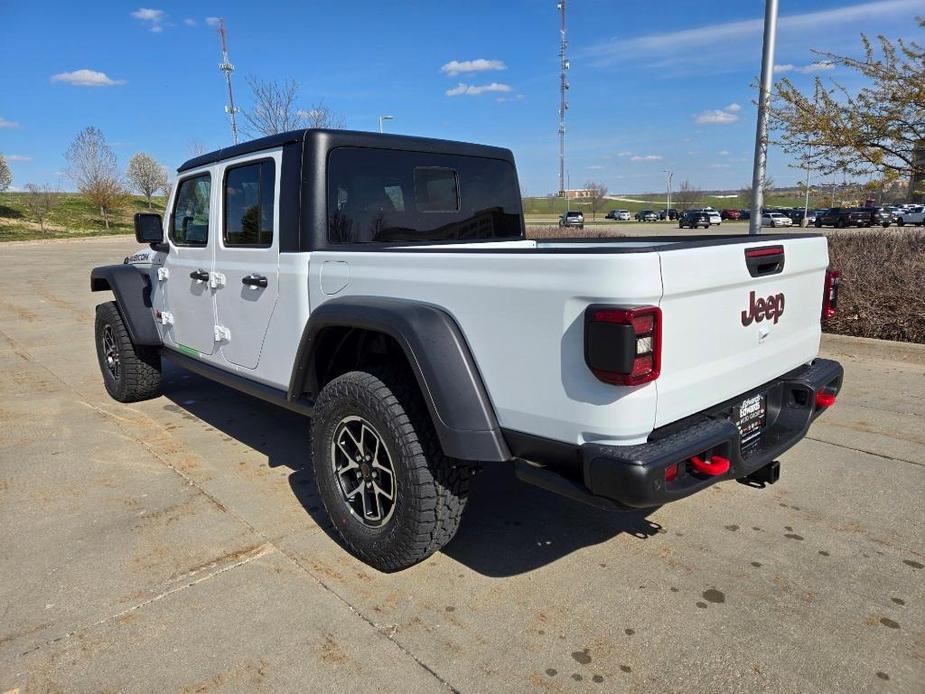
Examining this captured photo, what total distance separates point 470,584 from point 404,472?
0.63 metres

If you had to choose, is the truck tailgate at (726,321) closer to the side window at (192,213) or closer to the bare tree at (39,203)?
the side window at (192,213)

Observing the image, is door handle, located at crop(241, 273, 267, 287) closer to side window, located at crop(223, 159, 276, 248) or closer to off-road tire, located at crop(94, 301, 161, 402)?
side window, located at crop(223, 159, 276, 248)

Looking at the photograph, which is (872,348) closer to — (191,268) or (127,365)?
(191,268)

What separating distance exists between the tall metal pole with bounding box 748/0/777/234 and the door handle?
22.0 feet

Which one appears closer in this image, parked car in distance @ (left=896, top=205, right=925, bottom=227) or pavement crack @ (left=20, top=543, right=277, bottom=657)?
pavement crack @ (left=20, top=543, right=277, bottom=657)

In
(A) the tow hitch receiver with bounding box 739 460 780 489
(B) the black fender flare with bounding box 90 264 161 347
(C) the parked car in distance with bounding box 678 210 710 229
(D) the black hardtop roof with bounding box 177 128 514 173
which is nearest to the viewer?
(A) the tow hitch receiver with bounding box 739 460 780 489

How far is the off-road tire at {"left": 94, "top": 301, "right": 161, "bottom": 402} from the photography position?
17.8 feet

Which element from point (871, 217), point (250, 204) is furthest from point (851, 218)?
point (250, 204)

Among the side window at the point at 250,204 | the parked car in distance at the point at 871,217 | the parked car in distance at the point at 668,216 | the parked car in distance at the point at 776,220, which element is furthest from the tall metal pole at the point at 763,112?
the parked car in distance at the point at 668,216

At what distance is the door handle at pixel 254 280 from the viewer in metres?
3.50

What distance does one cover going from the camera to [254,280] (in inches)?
140

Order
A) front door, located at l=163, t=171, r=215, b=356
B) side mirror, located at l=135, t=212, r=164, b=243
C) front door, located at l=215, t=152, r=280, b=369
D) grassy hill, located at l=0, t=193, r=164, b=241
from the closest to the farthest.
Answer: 1. front door, located at l=215, t=152, r=280, b=369
2. front door, located at l=163, t=171, r=215, b=356
3. side mirror, located at l=135, t=212, r=164, b=243
4. grassy hill, located at l=0, t=193, r=164, b=241

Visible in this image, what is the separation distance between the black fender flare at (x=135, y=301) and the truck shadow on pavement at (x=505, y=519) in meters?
1.10

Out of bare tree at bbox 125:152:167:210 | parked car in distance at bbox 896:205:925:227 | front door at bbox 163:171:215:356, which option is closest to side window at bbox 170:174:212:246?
front door at bbox 163:171:215:356
